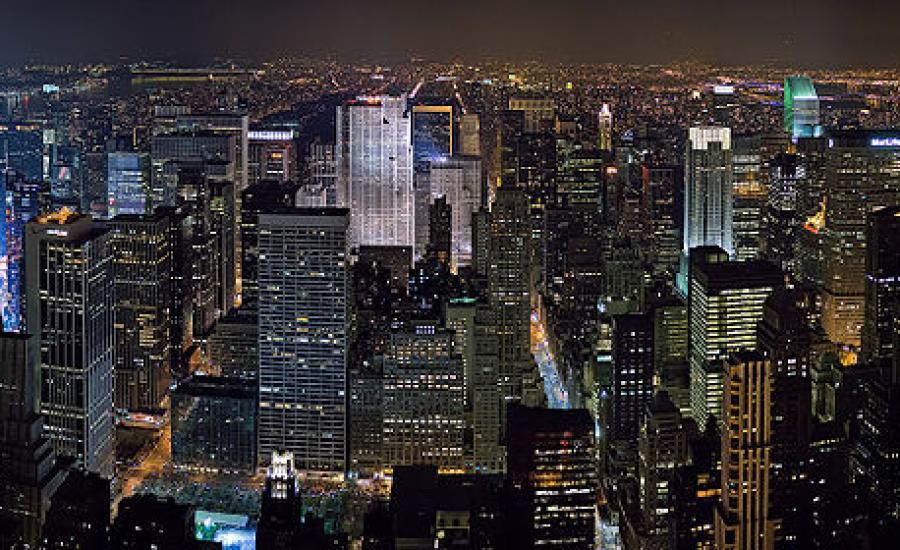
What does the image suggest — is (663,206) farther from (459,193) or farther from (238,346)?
(238,346)

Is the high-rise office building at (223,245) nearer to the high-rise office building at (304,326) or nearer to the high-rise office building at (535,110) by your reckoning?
the high-rise office building at (304,326)

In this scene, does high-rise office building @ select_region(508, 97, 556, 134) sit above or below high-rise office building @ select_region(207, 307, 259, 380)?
above

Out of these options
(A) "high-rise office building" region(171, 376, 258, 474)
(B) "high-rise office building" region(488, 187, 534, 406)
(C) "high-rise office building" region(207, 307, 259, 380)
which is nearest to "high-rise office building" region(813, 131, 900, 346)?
(B) "high-rise office building" region(488, 187, 534, 406)

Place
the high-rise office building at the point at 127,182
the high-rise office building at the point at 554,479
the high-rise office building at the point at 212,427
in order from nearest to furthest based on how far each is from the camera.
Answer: the high-rise office building at the point at 554,479 < the high-rise office building at the point at 212,427 < the high-rise office building at the point at 127,182

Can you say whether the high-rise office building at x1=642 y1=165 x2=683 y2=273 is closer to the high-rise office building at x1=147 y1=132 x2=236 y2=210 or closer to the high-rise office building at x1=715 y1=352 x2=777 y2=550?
the high-rise office building at x1=147 y1=132 x2=236 y2=210

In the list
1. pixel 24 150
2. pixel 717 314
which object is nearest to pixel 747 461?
pixel 717 314

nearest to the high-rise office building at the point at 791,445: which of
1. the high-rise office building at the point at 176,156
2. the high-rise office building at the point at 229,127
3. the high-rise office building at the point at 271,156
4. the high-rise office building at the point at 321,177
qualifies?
the high-rise office building at the point at 229,127

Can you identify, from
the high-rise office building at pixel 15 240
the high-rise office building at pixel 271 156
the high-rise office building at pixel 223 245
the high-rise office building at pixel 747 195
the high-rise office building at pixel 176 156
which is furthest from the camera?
the high-rise office building at pixel 176 156
